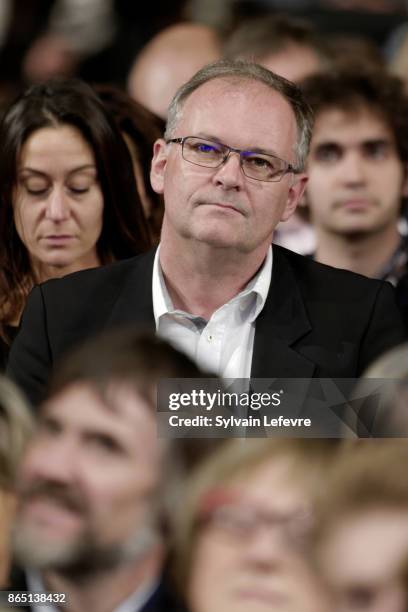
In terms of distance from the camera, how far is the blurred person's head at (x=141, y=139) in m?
2.46

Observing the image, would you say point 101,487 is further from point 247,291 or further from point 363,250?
point 363,250

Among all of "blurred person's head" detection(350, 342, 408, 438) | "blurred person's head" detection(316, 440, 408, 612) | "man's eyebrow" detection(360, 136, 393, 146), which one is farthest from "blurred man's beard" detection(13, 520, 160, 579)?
"man's eyebrow" detection(360, 136, 393, 146)

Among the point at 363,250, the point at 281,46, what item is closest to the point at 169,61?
the point at 281,46

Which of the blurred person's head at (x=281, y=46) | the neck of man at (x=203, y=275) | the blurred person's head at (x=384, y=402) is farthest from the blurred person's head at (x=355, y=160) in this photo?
the blurred person's head at (x=384, y=402)

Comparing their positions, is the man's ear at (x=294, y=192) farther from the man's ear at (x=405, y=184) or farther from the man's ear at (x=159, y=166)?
the man's ear at (x=405, y=184)

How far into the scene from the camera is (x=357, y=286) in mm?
2105

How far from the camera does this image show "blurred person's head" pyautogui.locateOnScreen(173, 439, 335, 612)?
1393 millimetres

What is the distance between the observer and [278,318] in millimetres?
2057

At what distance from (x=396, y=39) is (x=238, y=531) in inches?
130

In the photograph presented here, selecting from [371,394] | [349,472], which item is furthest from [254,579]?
[371,394]

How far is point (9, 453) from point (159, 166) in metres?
0.74

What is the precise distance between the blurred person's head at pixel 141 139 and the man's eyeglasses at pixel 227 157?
14.3 inches

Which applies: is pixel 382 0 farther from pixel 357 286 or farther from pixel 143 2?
pixel 357 286

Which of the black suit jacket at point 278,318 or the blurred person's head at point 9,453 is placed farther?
the black suit jacket at point 278,318
